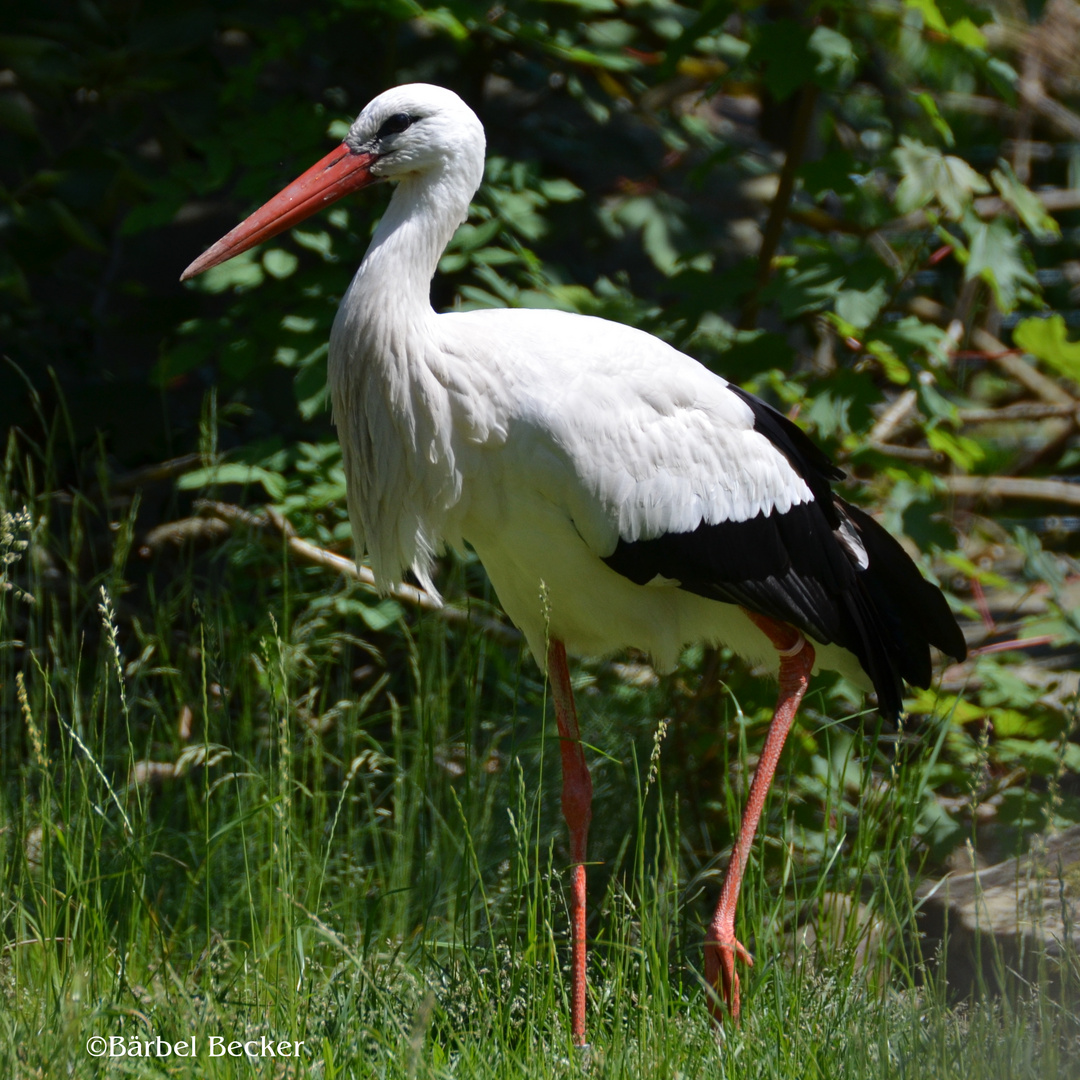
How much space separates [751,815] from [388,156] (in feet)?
5.02

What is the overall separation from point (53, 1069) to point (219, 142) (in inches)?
88.3

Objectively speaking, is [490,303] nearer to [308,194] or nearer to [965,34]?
[308,194]

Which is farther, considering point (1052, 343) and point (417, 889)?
point (1052, 343)

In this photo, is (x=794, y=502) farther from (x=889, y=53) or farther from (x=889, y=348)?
(x=889, y=53)

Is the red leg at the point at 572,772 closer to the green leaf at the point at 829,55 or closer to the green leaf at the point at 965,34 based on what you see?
the green leaf at the point at 829,55

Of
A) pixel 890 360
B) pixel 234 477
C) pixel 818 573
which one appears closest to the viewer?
pixel 818 573

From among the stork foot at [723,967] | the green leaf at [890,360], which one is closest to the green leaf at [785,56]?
the green leaf at [890,360]

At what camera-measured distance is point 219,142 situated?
3.19 meters

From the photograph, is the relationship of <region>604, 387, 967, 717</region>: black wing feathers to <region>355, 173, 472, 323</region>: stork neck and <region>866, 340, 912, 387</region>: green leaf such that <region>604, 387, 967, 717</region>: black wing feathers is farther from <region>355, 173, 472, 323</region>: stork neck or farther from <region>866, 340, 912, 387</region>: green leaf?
<region>355, 173, 472, 323</region>: stork neck

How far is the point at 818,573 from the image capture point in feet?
9.05

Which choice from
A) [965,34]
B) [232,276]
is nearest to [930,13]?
[965,34]

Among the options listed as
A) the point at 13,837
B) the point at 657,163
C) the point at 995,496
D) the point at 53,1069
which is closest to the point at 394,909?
the point at 13,837

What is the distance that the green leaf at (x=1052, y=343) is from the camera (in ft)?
10.2

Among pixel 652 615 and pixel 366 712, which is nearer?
pixel 652 615
